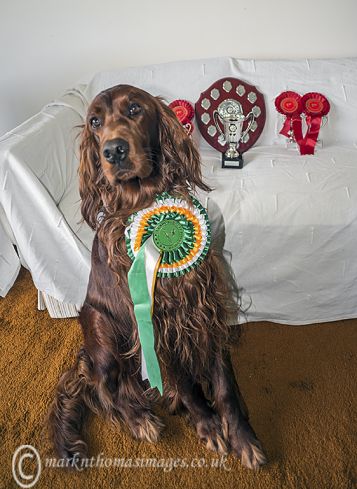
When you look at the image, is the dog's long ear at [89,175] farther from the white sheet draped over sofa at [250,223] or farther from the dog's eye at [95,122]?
the white sheet draped over sofa at [250,223]

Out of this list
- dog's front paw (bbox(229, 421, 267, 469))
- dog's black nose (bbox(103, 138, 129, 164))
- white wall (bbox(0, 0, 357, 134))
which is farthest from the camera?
white wall (bbox(0, 0, 357, 134))

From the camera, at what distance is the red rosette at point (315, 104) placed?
1.76 meters

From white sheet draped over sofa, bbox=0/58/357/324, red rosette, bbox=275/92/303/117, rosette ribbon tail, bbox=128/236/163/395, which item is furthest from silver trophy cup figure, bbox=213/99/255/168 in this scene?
rosette ribbon tail, bbox=128/236/163/395

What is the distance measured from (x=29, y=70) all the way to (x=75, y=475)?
1.98 metres

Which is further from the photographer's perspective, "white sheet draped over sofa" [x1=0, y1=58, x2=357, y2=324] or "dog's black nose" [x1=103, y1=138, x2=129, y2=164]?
"white sheet draped over sofa" [x1=0, y1=58, x2=357, y2=324]

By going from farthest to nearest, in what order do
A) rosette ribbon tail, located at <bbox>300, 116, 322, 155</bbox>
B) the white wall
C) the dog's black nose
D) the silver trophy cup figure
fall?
the white wall, rosette ribbon tail, located at <bbox>300, 116, 322, 155</bbox>, the silver trophy cup figure, the dog's black nose

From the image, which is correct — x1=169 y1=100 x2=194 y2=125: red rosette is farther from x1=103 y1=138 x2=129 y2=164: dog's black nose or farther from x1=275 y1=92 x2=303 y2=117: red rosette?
x1=103 y1=138 x2=129 y2=164: dog's black nose

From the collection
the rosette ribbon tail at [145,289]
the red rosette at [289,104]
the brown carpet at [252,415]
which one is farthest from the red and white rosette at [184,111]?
the rosette ribbon tail at [145,289]

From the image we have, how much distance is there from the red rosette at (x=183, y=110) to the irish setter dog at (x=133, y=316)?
0.95m

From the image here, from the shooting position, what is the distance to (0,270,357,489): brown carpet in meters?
0.99

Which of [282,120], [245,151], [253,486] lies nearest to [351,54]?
[282,120]

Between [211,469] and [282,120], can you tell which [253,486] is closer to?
[211,469]

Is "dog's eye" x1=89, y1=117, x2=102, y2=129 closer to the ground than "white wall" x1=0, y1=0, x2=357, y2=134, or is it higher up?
closer to the ground

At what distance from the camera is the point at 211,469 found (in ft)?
3.31
